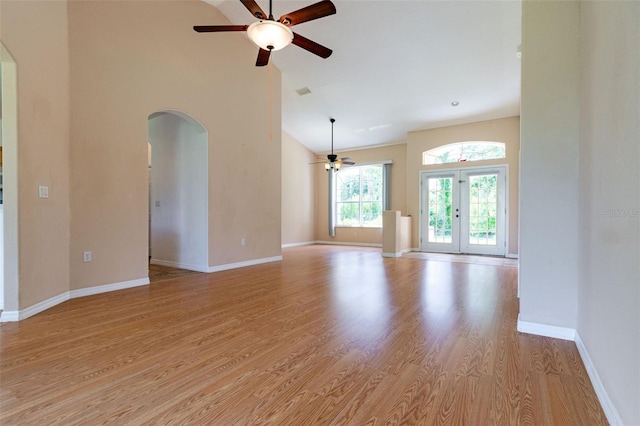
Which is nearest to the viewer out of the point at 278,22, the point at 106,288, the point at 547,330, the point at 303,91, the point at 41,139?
the point at 547,330

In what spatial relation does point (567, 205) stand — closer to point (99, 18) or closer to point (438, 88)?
point (438, 88)

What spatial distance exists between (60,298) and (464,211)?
7759 mm

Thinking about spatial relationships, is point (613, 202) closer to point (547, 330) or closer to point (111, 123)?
point (547, 330)

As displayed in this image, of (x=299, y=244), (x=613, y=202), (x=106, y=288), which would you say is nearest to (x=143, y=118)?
(x=106, y=288)

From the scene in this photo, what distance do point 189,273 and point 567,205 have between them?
483 cm

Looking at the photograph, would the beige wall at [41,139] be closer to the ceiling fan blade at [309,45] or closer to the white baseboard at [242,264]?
the white baseboard at [242,264]

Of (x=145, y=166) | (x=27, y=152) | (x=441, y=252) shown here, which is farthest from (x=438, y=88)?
(x=27, y=152)

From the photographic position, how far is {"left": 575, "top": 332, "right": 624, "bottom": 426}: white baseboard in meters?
1.26

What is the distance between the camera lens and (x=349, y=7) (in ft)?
→ 14.8

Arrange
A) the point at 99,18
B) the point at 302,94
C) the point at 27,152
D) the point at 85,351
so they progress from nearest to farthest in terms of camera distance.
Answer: the point at 85,351, the point at 27,152, the point at 99,18, the point at 302,94

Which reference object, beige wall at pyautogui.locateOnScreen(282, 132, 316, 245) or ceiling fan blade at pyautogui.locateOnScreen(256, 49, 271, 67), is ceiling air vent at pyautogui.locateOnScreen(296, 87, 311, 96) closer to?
beige wall at pyautogui.locateOnScreen(282, 132, 316, 245)

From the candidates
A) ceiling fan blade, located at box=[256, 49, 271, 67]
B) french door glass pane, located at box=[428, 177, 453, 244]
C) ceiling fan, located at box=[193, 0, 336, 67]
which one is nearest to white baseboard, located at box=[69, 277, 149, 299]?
ceiling fan blade, located at box=[256, 49, 271, 67]

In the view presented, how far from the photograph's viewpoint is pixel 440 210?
309 inches

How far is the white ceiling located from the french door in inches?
55.3
